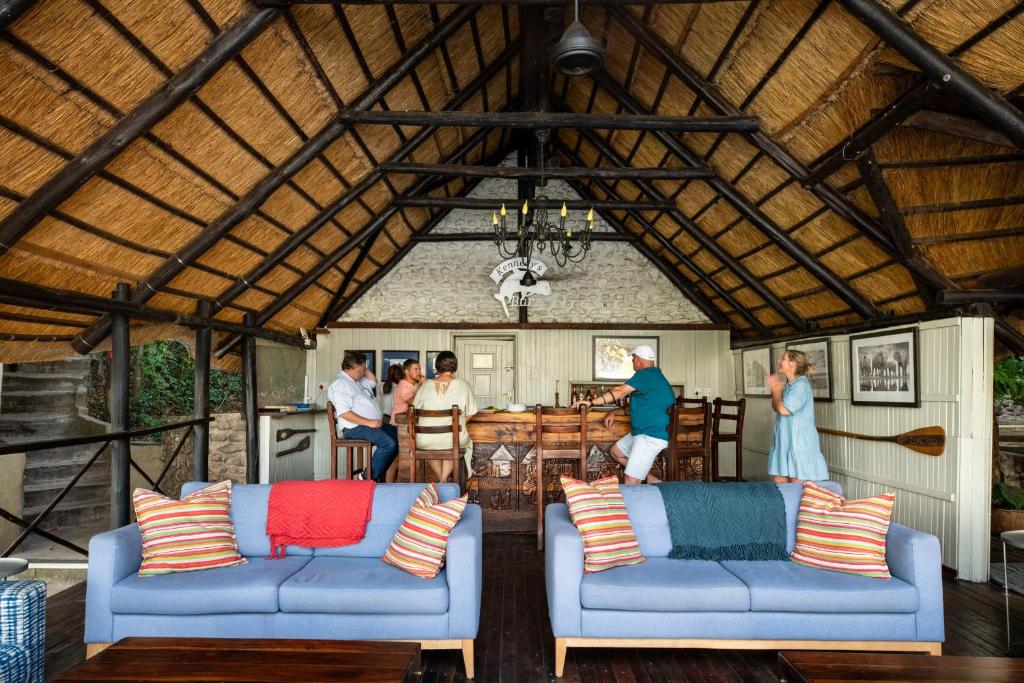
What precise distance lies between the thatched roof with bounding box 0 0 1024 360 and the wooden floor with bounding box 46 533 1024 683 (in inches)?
89.4

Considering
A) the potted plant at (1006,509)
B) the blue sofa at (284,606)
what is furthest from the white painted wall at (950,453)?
the blue sofa at (284,606)

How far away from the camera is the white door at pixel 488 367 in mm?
9736

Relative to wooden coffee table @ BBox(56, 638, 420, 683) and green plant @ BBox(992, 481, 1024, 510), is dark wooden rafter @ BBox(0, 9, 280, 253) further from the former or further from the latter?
green plant @ BBox(992, 481, 1024, 510)

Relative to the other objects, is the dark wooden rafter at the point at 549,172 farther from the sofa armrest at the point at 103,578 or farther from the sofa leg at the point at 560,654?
the sofa leg at the point at 560,654

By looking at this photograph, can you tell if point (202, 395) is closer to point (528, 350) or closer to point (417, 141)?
point (417, 141)

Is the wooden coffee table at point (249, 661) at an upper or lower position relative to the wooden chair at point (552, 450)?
lower

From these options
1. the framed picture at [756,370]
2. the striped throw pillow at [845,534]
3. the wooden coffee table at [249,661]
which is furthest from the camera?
the framed picture at [756,370]

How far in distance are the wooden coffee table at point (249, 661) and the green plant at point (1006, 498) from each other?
588 centimetres

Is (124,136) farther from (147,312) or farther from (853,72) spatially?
(853,72)

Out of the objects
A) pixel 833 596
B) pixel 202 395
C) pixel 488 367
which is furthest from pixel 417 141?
pixel 833 596

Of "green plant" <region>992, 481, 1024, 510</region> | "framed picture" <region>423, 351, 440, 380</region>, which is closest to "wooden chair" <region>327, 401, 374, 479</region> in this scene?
"framed picture" <region>423, 351, 440, 380</region>

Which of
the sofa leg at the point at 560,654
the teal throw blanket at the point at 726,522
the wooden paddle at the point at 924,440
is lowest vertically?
the sofa leg at the point at 560,654

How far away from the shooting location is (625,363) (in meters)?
9.68

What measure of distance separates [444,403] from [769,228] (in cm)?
394
